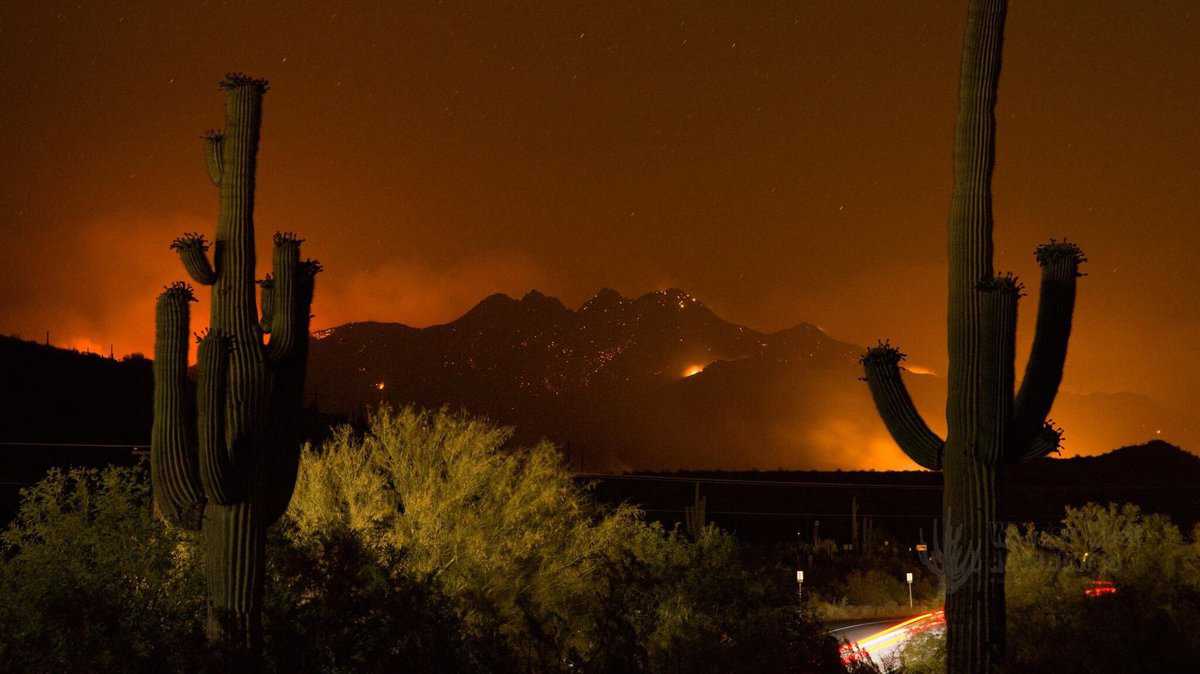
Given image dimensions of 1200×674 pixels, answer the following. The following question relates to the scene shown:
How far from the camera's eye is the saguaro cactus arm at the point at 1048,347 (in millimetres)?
13562

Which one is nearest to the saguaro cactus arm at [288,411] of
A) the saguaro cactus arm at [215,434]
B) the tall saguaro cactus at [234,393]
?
the tall saguaro cactus at [234,393]

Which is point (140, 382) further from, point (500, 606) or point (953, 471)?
point (953, 471)

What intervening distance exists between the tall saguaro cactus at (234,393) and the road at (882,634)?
322 inches

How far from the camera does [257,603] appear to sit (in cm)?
1402

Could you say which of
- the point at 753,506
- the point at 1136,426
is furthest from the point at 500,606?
the point at 1136,426

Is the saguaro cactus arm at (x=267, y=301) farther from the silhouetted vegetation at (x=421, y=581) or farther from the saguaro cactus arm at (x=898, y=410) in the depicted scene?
the saguaro cactus arm at (x=898, y=410)

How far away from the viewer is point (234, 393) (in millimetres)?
14297

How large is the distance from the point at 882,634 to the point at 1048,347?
19.5 metres

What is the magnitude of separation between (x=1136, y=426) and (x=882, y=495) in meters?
90.0

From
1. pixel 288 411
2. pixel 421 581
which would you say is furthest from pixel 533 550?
pixel 288 411

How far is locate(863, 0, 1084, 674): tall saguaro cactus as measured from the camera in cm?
1336

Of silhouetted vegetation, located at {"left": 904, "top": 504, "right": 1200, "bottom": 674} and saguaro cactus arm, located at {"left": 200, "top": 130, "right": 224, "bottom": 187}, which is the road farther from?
saguaro cactus arm, located at {"left": 200, "top": 130, "right": 224, "bottom": 187}

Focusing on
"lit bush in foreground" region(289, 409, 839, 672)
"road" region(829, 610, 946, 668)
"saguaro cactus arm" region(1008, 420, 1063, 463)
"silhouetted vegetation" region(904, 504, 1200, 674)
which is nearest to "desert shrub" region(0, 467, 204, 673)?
"lit bush in foreground" region(289, 409, 839, 672)

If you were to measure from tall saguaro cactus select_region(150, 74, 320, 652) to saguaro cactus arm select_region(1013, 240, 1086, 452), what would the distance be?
789cm
